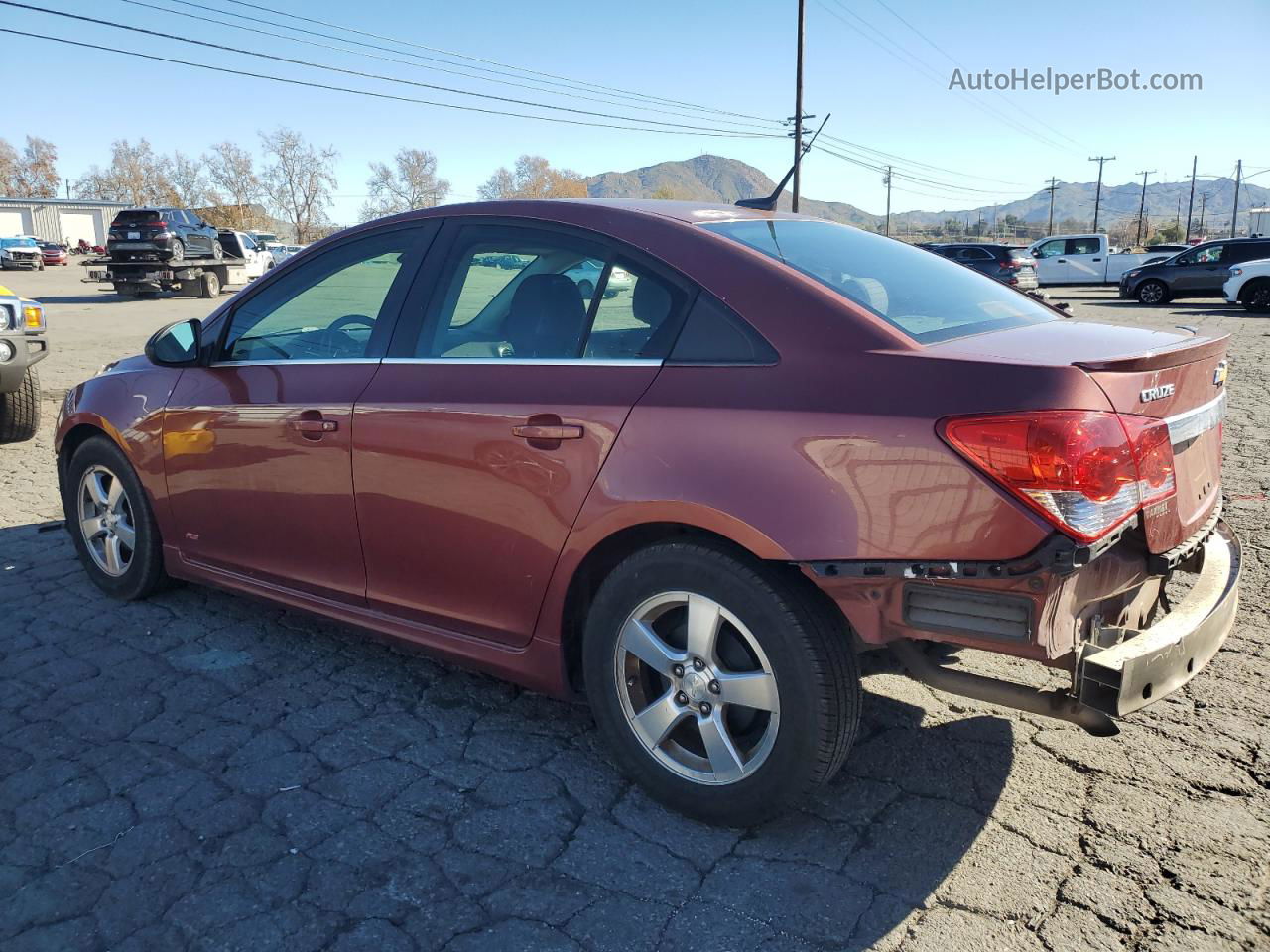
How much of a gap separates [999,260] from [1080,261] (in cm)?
789

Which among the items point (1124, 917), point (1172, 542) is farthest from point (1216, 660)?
point (1124, 917)

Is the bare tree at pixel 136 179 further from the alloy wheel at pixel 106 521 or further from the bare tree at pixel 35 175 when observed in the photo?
the alloy wheel at pixel 106 521

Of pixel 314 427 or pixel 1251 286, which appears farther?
pixel 1251 286

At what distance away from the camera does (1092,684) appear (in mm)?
2203

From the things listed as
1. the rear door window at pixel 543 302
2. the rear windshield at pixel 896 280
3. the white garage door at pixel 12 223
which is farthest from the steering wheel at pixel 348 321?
the white garage door at pixel 12 223

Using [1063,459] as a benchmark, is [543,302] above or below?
above

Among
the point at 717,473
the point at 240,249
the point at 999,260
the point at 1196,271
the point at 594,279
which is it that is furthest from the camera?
the point at 240,249

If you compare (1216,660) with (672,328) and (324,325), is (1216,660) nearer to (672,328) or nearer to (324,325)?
(672,328)

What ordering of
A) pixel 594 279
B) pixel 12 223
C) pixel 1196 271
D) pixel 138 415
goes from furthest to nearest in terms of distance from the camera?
pixel 12 223, pixel 1196 271, pixel 138 415, pixel 594 279

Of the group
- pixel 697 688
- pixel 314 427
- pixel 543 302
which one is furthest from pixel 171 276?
pixel 697 688

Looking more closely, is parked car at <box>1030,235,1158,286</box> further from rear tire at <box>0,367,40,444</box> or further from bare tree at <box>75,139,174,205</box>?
bare tree at <box>75,139,174,205</box>

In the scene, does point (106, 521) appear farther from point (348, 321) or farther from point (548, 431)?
point (548, 431)

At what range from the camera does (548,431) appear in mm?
2752

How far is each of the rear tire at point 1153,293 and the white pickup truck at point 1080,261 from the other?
6.16m
